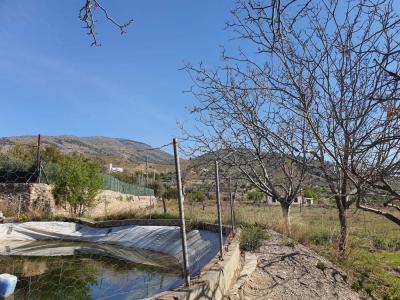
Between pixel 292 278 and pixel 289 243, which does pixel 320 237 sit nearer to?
pixel 289 243

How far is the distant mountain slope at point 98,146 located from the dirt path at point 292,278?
266 feet

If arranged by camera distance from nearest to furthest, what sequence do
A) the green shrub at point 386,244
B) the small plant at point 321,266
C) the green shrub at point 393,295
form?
the green shrub at point 393,295, the small plant at point 321,266, the green shrub at point 386,244

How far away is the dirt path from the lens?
7.05m

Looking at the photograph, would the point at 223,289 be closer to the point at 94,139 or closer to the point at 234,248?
the point at 234,248

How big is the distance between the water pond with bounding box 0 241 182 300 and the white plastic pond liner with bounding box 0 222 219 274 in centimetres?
41

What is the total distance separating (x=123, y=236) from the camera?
17781 millimetres

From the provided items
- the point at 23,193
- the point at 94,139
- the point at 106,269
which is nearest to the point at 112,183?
the point at 23,193

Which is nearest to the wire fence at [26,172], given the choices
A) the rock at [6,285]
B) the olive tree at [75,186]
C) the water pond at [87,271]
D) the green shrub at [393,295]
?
the olive tree at [75,186]

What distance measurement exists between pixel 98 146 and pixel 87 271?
427 ft

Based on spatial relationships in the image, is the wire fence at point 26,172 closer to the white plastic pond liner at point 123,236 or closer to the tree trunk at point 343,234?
the white plastic pond liner at point 123,236

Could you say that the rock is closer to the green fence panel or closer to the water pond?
the water pond

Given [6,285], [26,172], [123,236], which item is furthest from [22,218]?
[6,285]

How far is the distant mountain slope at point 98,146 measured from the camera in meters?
105

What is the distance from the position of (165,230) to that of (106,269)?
3972 millimetres
